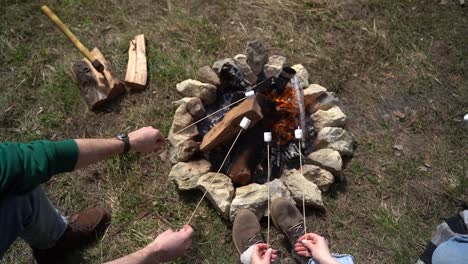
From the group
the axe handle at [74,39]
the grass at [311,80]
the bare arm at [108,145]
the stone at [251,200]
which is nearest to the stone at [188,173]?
the grass at [311,80]

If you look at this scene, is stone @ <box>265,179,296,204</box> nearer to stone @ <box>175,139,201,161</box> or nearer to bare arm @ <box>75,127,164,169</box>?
stone @ <box>175,139,201,161</box>

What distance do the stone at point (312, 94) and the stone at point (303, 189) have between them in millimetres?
640

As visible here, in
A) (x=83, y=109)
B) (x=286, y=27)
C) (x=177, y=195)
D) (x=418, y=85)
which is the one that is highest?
(x=286, y=27)

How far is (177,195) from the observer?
10.4 ft

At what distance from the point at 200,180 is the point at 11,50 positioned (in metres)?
2.51

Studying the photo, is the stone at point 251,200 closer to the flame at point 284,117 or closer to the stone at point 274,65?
the flame at point 284,117

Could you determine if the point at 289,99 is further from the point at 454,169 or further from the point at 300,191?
the point at 454,169

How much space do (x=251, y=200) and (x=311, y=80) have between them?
4.51 feet

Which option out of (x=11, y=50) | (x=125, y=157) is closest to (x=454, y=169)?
(x=125, y=157)

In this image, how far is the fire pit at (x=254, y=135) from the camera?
119 inches

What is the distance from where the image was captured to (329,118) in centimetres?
333

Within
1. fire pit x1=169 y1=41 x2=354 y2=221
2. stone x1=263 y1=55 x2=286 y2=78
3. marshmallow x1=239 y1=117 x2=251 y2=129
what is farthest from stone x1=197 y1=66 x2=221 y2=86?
marshmallow x1=239 y1=117 x2=251 y2=129

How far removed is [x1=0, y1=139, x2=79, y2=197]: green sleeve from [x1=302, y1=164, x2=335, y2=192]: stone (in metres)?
1.70

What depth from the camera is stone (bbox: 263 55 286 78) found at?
11.7ft
